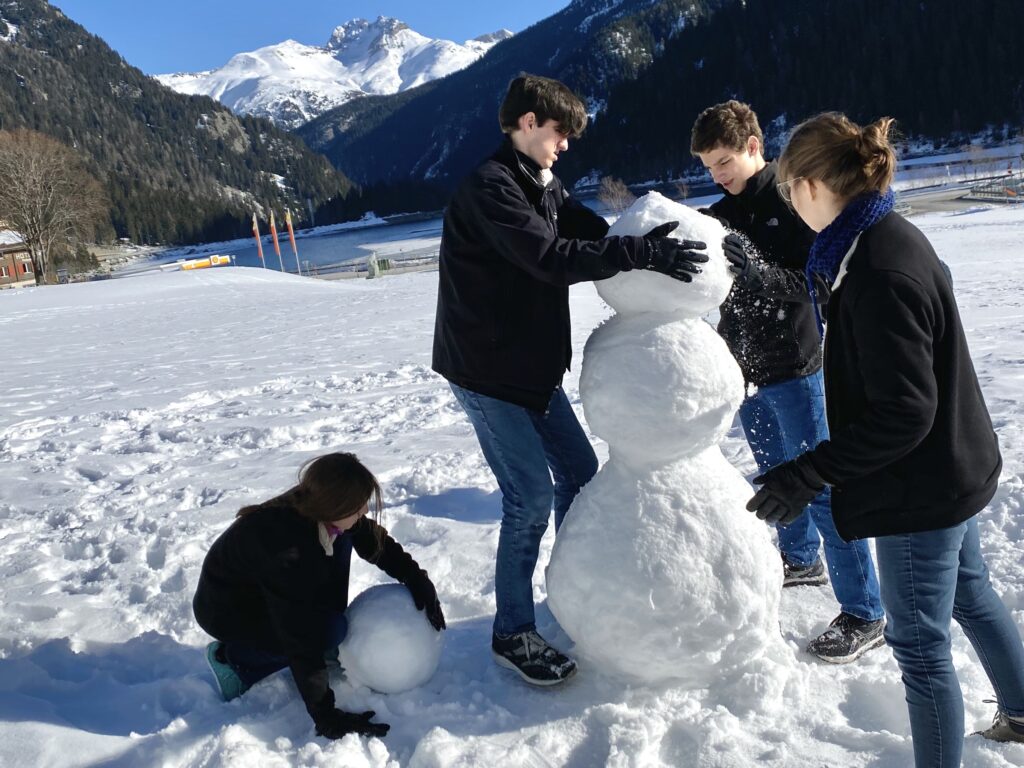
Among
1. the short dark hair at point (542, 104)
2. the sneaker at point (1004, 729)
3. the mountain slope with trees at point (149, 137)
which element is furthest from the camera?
the mountain slope with trees at point (149, 137)

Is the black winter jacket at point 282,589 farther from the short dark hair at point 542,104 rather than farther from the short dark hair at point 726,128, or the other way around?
the short dark hair at point 726,128

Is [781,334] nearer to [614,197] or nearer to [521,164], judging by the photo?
[521,164]

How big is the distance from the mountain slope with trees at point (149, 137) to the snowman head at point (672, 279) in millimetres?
105090

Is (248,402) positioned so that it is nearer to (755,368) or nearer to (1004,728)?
(755,368)

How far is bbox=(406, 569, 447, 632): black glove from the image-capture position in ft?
7.63

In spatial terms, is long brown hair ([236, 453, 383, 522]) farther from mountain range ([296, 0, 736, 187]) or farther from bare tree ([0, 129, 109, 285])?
mountain range ([296, 0, 736, 187])

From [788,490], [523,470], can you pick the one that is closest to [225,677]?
[523,470]

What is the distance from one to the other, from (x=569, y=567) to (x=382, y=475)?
2311 mm

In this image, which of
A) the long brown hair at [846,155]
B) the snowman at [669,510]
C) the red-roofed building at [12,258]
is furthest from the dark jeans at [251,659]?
the red-roofed building at [12,258]

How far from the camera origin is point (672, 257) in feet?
6.25

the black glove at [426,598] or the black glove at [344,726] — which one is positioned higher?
the black glove at [426,598]

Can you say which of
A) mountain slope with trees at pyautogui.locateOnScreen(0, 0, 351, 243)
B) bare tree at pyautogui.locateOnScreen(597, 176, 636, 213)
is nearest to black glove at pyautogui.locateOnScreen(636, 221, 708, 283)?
bare tree at pyautogui.locateOnScreen(597, 176, 636, 213)

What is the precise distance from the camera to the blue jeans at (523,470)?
7.25 feet

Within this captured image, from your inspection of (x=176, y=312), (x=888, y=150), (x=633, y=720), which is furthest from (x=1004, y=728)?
(x=176, y=312)
